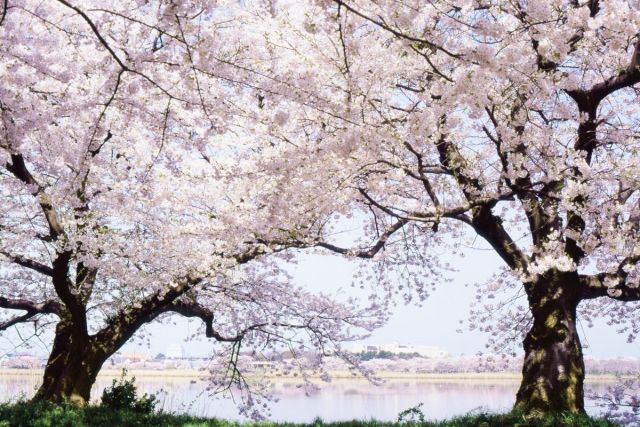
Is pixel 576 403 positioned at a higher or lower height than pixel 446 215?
lower

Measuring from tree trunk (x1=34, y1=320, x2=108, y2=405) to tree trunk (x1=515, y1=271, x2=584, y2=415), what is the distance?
7.52 meters

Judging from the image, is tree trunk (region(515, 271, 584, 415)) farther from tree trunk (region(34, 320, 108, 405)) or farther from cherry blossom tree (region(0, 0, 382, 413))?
tree trunk (region(34, 320, 108, 405))

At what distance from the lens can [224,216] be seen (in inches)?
361

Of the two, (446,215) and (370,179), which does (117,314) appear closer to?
(370,179)

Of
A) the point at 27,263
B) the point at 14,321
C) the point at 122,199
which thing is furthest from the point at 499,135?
the point at 14,321

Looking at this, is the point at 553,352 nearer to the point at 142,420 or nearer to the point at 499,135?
the point at 499,135

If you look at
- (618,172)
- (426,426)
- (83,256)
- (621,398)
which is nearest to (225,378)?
(83,256)

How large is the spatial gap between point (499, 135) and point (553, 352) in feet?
11.3

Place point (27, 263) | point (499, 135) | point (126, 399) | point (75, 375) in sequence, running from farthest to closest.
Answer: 1. point (75, 375)
2. point (126, 399)
3. point (27, 263)
4. point (499, 135)

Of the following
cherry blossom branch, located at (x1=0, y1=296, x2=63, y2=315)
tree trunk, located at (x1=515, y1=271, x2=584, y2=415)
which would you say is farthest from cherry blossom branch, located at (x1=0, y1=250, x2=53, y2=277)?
tree trunk, located at (x1=515, y1=271, x2=584, y2=415)

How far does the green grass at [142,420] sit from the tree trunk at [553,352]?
22.6 inches

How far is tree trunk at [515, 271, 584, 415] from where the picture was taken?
8.91 metres

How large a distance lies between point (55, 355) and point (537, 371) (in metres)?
8.96

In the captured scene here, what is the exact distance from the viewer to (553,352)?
9.14 meters
